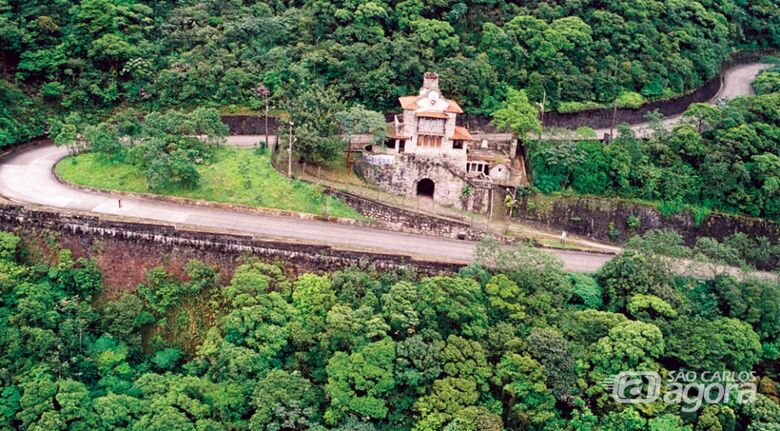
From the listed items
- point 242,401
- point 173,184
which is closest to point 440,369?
point 242,401

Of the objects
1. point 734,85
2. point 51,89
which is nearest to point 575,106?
point 734,85

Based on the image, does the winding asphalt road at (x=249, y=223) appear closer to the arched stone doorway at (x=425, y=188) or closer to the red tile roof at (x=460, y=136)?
the arched stone doorway at (x=425, y=188)

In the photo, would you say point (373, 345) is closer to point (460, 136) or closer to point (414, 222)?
point (414, 222)

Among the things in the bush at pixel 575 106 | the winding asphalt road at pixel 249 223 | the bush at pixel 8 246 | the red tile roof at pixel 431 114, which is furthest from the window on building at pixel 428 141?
the bush at pixel 8 246

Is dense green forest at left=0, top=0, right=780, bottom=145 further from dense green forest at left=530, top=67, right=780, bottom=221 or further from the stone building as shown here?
dense green forest at left=530, top=67, right=780, bottom=221

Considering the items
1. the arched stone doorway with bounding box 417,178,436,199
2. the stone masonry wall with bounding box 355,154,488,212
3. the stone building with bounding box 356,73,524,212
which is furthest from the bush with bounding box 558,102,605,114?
the arched stone doorway with bounding box 417,178,436,199
